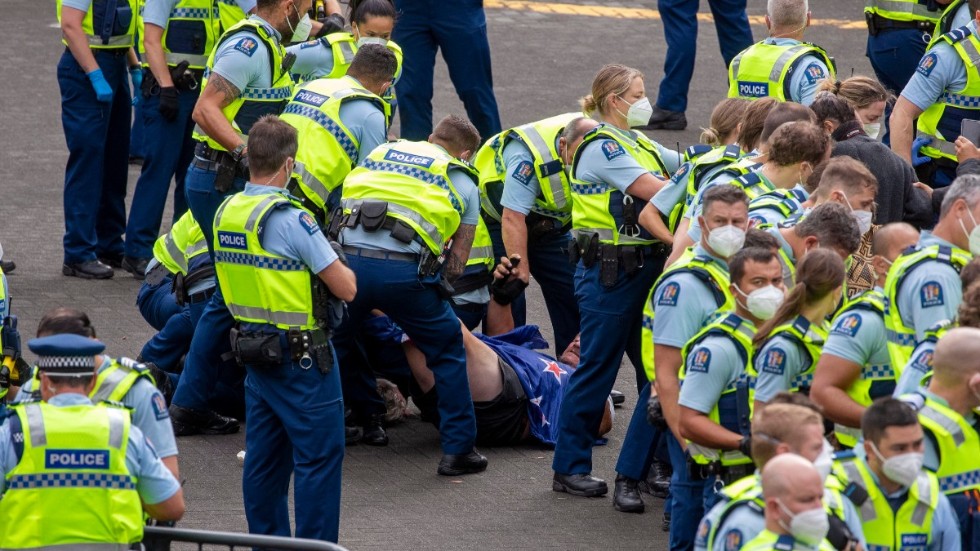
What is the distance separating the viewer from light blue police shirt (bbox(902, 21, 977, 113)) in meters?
9.10

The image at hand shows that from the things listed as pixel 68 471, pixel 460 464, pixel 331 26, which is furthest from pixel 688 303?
pixel 331 26

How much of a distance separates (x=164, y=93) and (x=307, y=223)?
149 inches

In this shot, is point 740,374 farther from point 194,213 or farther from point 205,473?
point 194,213

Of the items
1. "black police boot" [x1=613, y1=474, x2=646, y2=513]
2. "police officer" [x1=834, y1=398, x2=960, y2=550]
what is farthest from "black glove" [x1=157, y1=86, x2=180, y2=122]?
"police officer" [x1=834, y1=398, x2=960, y2=550]

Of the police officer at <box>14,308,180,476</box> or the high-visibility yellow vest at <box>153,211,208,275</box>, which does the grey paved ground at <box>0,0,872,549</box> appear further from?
the police officer at <box>14,308,180,476</box>

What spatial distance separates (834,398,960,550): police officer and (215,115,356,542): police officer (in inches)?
94.8

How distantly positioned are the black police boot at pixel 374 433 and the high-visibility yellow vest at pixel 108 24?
3.46 meters

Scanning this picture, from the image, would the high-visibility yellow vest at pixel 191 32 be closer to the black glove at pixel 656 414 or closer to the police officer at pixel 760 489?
the black glove at pixel 656 414

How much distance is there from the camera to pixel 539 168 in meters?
8.53

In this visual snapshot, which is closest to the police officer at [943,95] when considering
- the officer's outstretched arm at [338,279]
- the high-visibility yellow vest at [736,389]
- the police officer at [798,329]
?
the police officer at [798,329]

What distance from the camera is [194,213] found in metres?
8.77

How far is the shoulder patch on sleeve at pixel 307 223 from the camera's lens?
6547 mm

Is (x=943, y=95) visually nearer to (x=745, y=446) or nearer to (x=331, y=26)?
(x=331, y=26)

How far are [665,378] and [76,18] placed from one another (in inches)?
218
